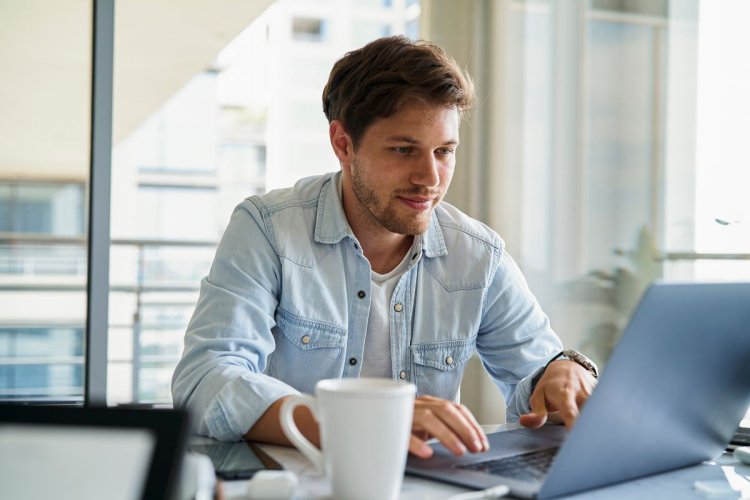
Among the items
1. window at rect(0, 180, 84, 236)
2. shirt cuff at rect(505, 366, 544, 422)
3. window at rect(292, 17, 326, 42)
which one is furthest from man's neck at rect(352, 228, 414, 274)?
window at rect(292, 17, 326, 42)

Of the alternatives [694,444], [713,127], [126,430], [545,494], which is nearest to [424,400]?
[545,494]

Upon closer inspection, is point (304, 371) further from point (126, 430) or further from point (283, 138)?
point (283, 138)

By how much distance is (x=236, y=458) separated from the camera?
3.23 feet

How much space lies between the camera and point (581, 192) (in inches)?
133

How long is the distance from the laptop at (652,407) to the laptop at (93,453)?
378 millimetres

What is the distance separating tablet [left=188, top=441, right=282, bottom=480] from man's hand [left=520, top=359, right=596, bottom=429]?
1.29 ft

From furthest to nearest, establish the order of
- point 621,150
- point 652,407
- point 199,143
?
1. point 199,143
2. point 621,150
3. point 652,407

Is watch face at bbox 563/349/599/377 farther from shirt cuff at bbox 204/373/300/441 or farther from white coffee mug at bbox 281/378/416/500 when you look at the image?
white coffee mug at bbox 281/378/416/500

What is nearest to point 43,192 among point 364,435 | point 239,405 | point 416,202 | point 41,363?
point 41,363

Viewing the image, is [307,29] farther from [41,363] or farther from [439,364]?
[439,364]

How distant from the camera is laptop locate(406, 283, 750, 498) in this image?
2.58 ft

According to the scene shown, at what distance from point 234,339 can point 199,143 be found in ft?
7.95

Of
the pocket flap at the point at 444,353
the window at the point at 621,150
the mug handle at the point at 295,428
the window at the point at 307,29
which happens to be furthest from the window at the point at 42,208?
the mug handle at the point at 295,428

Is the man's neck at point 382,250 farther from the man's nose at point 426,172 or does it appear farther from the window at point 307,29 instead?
the window at point 307,29
